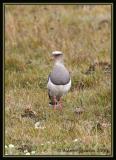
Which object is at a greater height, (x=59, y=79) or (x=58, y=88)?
(x=59, y=79)

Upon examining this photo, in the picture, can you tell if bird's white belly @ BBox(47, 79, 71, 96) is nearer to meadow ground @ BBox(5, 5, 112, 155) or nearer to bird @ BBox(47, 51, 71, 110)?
bird @ BBox(47, 51, 71, 110)

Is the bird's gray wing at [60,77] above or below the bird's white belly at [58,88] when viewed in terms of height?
above

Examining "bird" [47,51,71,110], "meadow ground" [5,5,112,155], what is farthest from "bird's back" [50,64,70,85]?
"meadow ground" [5,5,112,155]

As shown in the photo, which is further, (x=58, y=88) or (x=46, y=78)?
(x=46, y=78)

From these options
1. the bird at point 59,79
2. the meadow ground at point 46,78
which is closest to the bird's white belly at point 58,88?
the bird at point 59,79

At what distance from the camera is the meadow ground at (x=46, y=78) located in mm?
10094

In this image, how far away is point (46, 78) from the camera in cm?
1330

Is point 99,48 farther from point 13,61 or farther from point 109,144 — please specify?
point 109,144

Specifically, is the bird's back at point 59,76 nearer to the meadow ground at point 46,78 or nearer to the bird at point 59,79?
the bird at point 59,79

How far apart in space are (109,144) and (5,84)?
12.9ft

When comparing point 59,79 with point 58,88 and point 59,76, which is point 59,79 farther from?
point 58,88

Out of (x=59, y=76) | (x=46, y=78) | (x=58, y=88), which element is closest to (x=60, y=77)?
(x=59, y=76)

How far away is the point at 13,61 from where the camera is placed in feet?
48.2

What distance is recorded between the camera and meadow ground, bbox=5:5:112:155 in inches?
397
